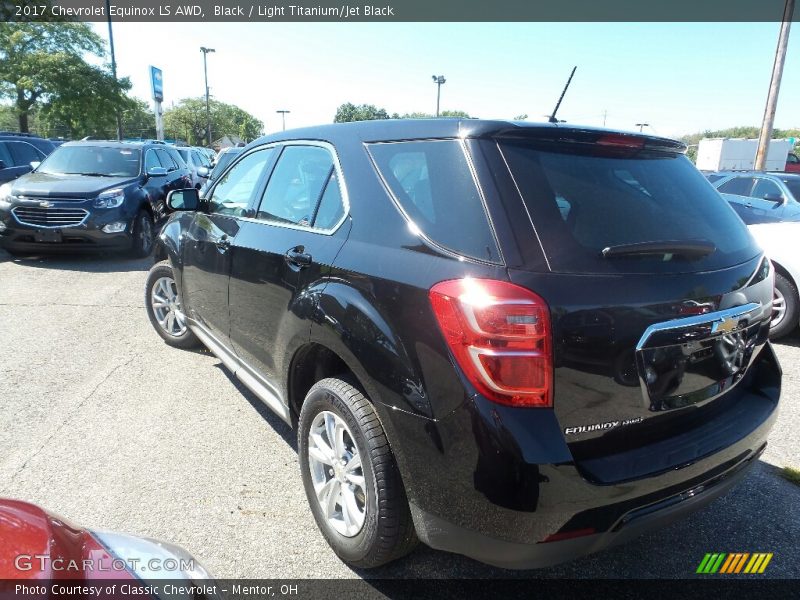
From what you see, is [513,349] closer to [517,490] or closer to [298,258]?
[517,490]

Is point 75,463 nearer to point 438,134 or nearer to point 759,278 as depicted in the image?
point 438,134

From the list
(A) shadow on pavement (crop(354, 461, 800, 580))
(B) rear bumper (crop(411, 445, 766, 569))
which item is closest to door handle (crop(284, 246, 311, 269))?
(B) rear bumper (crop(411, 445, 766, 569))

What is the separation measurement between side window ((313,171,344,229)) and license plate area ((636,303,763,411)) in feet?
4.40

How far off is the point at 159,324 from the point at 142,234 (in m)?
4.42

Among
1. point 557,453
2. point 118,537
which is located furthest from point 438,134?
point 118,537

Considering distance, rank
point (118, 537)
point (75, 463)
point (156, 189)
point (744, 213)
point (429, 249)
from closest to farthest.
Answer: point (118, 537)
point (429, 249)
point (75, 463)
point (744, 213)
point (156, 189)

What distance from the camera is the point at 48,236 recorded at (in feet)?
24.8

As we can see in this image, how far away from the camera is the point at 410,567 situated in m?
2.27

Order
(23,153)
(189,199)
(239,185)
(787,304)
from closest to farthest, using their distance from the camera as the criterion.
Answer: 1. (239,185)
2. (189,199)
3. (787,304)
4. (23,153)

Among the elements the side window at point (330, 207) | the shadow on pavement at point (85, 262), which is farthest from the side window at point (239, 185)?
the shadow on pavement at point (85, 262)

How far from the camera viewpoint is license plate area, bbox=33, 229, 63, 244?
755 cm

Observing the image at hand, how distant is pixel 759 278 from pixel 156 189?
9.21m

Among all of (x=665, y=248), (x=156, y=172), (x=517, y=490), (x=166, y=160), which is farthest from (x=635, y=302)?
(x=166, y=160)

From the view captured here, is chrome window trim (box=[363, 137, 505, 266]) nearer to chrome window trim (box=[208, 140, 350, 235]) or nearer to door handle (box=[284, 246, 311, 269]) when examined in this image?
chrome window trim (box=[208, 140, 350, 235])
